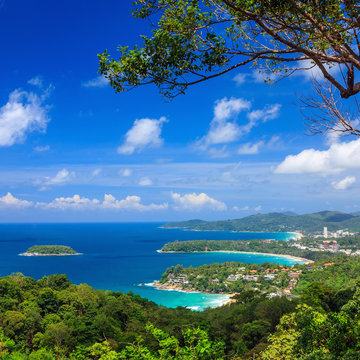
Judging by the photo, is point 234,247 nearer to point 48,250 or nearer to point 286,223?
point 48,250

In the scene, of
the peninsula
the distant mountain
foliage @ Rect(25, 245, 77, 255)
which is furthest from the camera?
the distant mountain

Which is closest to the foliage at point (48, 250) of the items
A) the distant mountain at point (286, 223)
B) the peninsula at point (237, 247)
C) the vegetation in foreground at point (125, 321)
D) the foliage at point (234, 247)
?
the peninsula at point (237, 247)

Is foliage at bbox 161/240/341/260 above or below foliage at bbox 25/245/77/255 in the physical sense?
below

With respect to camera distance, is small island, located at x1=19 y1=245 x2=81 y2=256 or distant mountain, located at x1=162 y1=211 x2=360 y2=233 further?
distant mountain, located at x1=162 y1=211 x2=360 y2=233

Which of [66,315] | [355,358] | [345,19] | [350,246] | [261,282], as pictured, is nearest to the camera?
[345,19]

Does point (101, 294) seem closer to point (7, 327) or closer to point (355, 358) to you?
point (7, 327)

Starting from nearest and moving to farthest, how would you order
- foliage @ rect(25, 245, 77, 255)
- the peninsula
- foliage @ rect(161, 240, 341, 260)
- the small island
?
the small island → foliage @ rect(25, 245, 77, 255) → the peninsula → foliage @ rect(161, 240, 341, 260)

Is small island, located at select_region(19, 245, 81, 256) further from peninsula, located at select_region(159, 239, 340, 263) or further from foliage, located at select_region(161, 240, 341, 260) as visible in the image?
foliage, located at select_region(161, 240, 341, 260)

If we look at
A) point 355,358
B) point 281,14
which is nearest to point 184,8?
point 281,14

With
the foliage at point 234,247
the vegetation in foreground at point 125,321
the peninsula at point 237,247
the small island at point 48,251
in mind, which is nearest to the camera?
the vegetation in foreground at point 125,321

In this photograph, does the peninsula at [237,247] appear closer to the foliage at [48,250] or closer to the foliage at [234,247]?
the foliage at [234,247]

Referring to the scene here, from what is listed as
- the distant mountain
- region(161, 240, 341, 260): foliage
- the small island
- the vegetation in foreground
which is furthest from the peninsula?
the distant mountain
